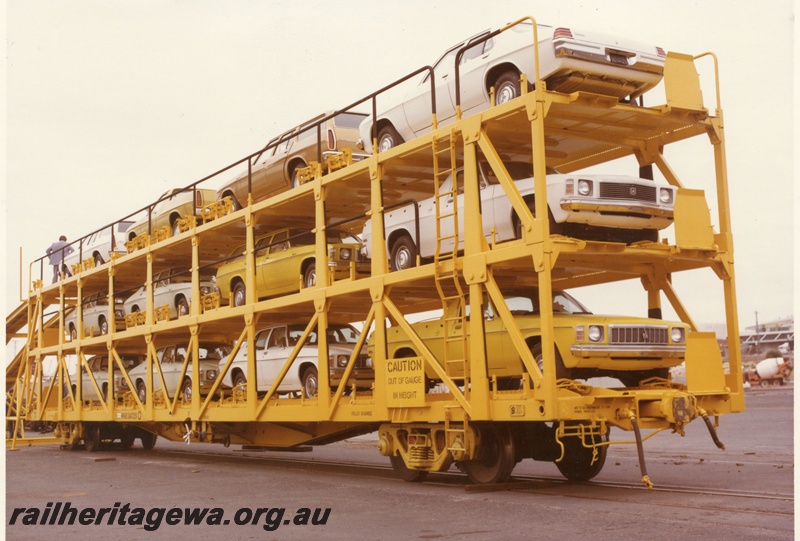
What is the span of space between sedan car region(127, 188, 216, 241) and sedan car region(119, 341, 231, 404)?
2.61 metres

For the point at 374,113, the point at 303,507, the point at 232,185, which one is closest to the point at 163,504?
the point at 303,507

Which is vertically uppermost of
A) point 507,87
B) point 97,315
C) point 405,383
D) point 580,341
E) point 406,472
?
point 507,87

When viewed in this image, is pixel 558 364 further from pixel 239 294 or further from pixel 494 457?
pixel 239 294

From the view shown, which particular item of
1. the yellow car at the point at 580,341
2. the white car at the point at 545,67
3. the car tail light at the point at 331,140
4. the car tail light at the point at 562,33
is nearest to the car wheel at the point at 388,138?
the white car at the point at 545,67

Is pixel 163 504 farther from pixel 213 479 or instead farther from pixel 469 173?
pixel 469 173

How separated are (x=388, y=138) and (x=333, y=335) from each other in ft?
11.2

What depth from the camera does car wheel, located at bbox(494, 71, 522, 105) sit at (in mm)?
11758

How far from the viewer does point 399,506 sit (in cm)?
1024

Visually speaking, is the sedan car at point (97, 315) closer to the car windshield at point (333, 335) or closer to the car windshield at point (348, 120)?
the car windshield at point (333, 335)

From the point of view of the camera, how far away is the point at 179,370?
19891 mm

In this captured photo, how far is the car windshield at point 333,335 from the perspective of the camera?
50.3 ft

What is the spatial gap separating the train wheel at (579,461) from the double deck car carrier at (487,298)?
0.06 ft

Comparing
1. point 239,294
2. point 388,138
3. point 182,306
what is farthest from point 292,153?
point 182,306

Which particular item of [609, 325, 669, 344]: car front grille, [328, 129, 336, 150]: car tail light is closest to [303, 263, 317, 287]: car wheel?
[328, 129, 336, 150]: car tail light
